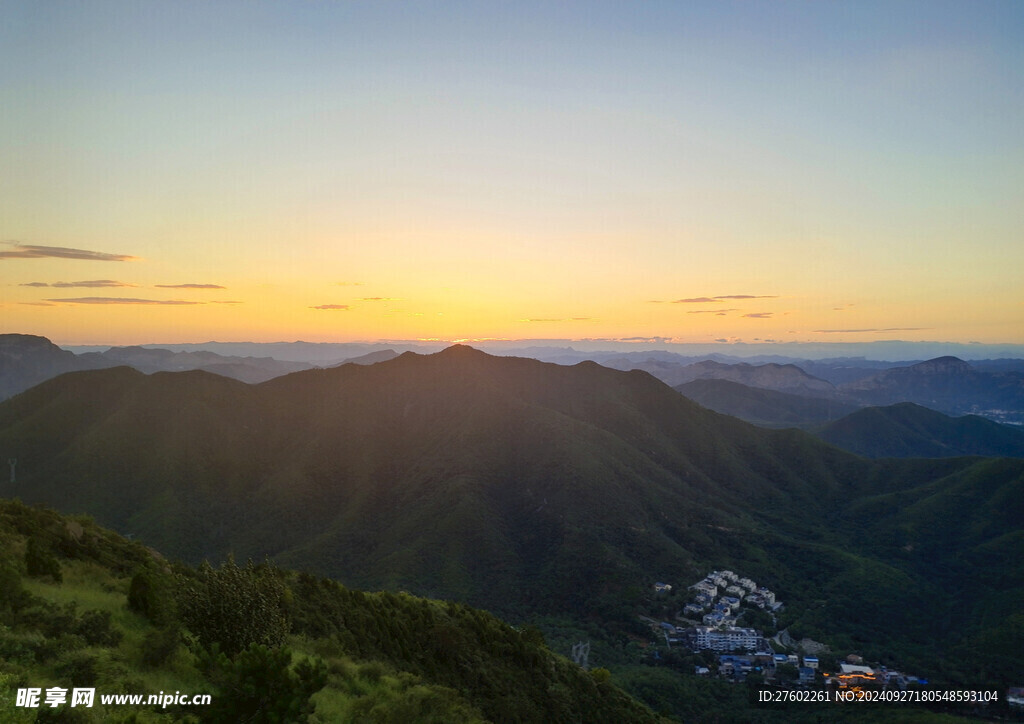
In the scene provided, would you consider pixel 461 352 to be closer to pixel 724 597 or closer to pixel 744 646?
pixel 724 597

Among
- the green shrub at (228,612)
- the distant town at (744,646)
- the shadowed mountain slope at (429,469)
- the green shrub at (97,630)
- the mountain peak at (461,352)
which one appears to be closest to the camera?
the green shrub at (97,630)

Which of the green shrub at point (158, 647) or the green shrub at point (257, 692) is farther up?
the green shrub at point (257, 692)

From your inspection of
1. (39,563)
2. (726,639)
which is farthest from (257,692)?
(726,639)

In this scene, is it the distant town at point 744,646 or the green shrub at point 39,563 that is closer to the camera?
the green shrub at point 39,563

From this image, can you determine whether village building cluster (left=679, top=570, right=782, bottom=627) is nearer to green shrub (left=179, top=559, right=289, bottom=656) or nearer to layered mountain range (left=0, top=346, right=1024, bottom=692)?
layered mountain range (left=0, top=346, right=1024, bottom=692)

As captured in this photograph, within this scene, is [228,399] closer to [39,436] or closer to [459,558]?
[39,436]

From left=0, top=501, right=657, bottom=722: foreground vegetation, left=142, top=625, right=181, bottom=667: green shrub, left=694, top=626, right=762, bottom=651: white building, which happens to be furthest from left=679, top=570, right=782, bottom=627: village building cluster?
left=142, top=625, right=181, bottom=667: green shrub

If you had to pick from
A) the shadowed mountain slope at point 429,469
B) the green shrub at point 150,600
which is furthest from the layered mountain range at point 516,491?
the green shrub at point 150,600

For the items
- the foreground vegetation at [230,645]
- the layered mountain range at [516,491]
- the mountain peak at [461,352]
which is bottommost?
the layered mountain range at [516,491]

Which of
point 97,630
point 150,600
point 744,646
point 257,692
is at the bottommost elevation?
point 744,646

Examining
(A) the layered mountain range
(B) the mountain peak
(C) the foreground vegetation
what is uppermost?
(B) the mountain peak

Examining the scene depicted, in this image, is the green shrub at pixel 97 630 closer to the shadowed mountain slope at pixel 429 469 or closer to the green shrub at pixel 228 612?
the green shrub at pixel 228 612

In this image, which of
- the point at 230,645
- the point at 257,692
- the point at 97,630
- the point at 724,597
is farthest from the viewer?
the point at 724,597
